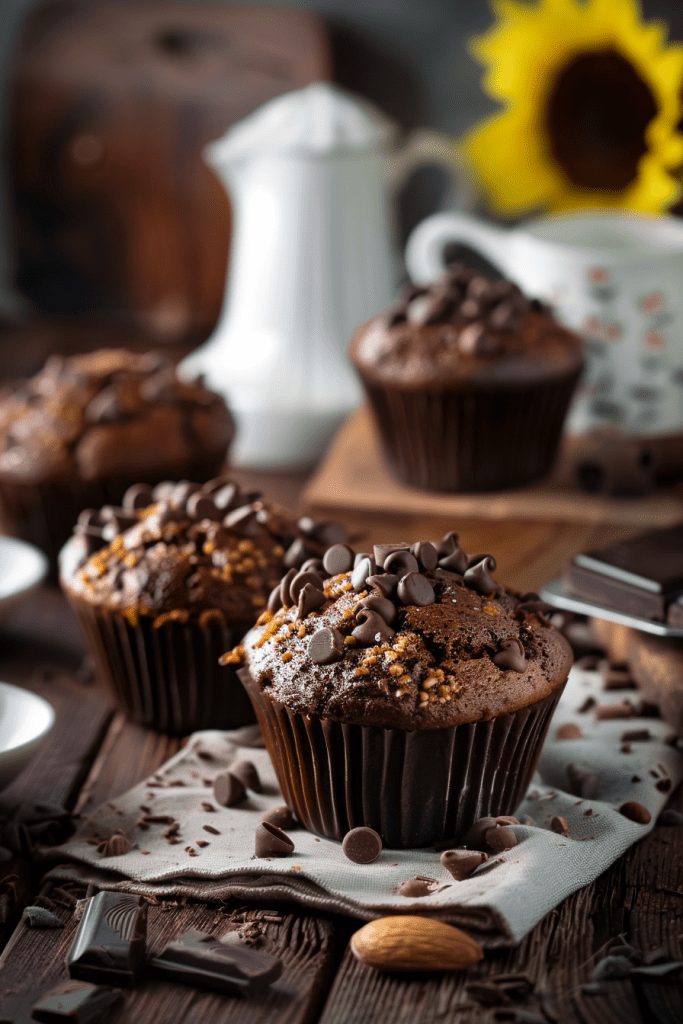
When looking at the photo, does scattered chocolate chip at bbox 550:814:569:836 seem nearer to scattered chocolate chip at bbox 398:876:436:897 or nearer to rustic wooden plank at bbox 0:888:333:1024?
scattered chocolate chip at bbox 398:876:436:897

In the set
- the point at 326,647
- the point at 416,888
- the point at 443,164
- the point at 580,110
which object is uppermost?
the point at 580,110

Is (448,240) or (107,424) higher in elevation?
(448,240)

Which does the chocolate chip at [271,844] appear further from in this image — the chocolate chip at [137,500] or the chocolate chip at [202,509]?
the chocolate chip at [137,500]

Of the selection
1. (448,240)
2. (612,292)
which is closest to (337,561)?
(612,292)

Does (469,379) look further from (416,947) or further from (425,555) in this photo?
(416,947)

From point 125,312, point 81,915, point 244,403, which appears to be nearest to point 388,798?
point 81,915

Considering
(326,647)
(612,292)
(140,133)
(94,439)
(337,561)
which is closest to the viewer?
(326,647)

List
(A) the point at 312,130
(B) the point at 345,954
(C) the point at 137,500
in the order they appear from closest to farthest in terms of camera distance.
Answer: (B) the point at 345,954 → (C) the point at 137,500 → (A) the point at 312,130
